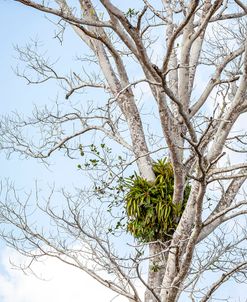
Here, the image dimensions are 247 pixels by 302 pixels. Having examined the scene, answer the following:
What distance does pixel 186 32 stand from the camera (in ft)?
28.2

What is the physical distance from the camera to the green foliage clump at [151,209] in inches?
317

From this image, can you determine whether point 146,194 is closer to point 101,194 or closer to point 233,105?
point 101,194

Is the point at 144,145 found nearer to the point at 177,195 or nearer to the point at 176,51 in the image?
the point at 177,195

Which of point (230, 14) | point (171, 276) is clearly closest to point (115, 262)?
point (171, 276)

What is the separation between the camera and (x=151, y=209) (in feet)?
26.5

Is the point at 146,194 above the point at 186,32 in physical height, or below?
below

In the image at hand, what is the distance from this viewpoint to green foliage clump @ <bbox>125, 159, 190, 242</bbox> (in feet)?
26.4

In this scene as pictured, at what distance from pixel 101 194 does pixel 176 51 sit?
9.92 ft

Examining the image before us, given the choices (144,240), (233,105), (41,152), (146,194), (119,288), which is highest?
(41,152)

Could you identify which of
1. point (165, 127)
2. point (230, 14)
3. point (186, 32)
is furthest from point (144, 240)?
point (230, 14)

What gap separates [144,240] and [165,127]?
1.73 metres

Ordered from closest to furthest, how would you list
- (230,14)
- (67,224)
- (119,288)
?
(119,288) < (67,224) < (230,14)

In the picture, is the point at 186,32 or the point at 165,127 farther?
the point at 186,32

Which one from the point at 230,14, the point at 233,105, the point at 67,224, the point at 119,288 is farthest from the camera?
the point at 230,14
